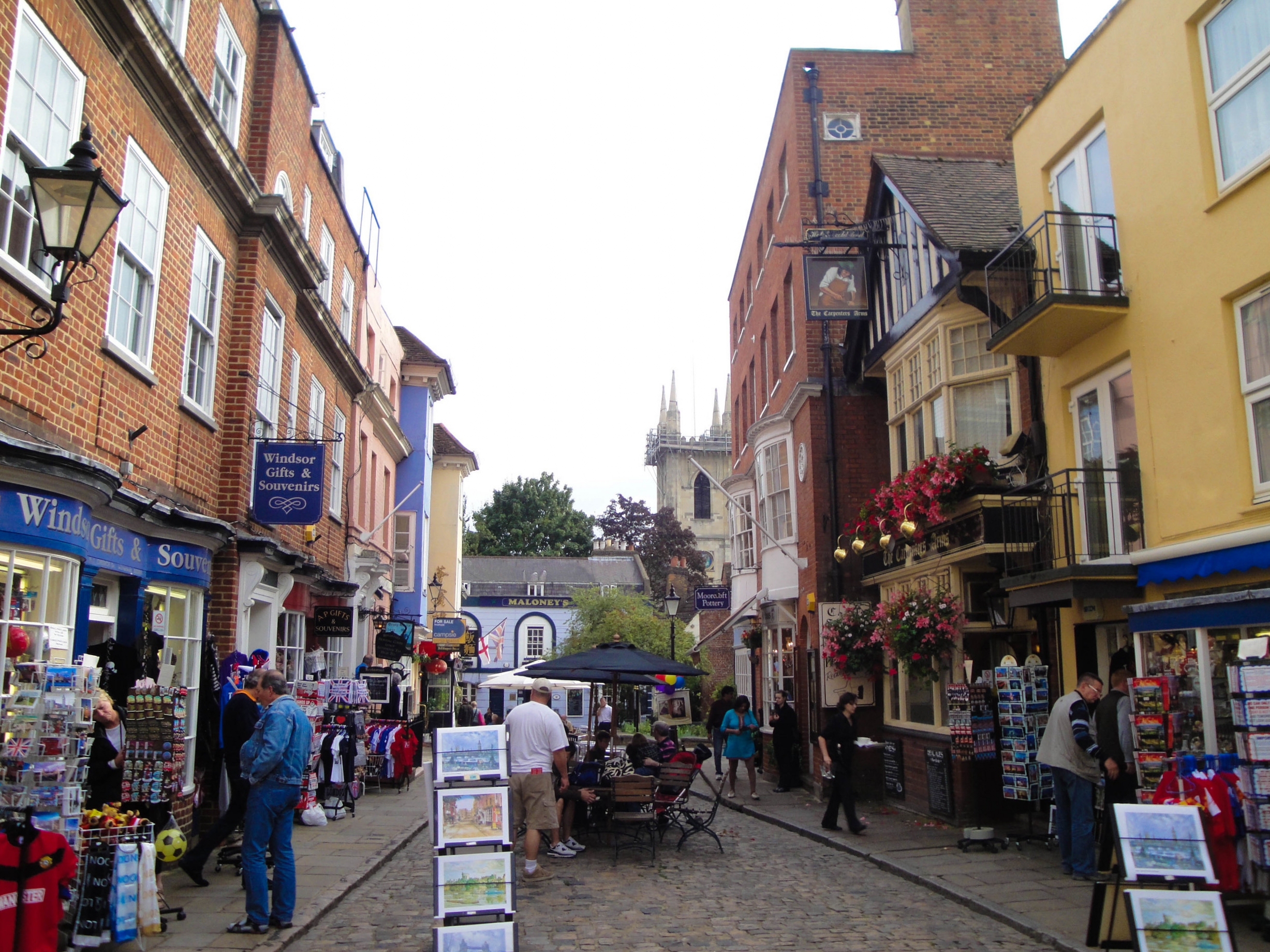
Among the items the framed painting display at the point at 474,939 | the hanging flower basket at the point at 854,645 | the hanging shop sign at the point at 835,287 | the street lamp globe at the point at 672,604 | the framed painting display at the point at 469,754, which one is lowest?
the framed painting display at the point at 474,939

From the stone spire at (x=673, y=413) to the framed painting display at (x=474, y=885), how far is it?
92871mm

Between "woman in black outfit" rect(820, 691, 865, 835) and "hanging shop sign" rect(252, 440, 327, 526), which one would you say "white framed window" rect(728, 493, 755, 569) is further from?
"hanging shop sign" rect(252, 440, 327, 526)

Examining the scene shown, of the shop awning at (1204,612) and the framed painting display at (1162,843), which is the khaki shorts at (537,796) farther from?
the shop awning at (1204,612)

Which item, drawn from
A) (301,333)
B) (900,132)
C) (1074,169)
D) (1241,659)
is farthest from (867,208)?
(1241,659)

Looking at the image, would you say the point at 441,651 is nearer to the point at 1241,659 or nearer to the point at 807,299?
the point at 807,299

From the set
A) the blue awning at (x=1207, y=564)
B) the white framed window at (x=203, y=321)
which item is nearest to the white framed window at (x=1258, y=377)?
the blue awning at (x=1207, y=564)

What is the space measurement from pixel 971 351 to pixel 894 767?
625cm

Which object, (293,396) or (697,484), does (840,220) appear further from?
(697,484)

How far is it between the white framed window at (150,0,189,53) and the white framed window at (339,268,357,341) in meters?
8.85

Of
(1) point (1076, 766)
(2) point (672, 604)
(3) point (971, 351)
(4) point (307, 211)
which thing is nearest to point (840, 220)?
(3) point (971, 351)

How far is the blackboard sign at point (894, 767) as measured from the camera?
1527 cm

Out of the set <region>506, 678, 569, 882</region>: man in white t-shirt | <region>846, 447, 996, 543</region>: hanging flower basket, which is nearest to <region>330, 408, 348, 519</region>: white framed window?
<region>506, 678, 569, 882</region>: man in white t-shirt

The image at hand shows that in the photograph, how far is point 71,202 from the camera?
6141mm

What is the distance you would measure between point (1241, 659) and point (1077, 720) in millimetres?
2109
